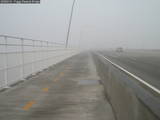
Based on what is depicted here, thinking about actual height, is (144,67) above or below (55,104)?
above

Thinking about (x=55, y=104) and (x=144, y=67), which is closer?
(x=55, y=104)

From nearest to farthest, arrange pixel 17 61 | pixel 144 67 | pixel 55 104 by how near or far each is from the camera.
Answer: pixel 55 104 → pixel 17 61 → pixel 144 67

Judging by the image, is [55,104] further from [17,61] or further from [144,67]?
[144,67]

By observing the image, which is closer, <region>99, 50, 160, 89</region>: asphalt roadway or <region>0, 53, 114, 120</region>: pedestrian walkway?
<region>0, 53, 114, 120</region>: pedestrian walkway

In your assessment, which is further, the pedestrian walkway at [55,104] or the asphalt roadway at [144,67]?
the asphalt roadway at [144,67]

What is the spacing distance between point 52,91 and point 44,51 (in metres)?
9.46

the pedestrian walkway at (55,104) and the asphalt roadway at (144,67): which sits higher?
the asphalt roadway at (144,67)

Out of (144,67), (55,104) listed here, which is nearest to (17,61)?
(55,104)

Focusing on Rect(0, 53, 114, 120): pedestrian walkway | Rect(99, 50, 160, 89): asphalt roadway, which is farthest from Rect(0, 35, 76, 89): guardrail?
Rect(99, 50, 160, 89): asphalt roadway

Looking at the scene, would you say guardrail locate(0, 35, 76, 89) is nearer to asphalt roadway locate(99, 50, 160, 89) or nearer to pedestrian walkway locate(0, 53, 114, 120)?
pedestrian walkway locate(0, 53, 114, 120)

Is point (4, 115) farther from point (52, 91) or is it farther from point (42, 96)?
point (52, 91)

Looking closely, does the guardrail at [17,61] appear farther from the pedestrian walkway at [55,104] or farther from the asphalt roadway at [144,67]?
the asphalt roadway at [144,67]

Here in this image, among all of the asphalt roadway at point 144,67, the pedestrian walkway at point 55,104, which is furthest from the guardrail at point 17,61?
the asphalt roadway at point 144,67

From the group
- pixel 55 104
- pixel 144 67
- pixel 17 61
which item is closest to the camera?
pixel 55 104
